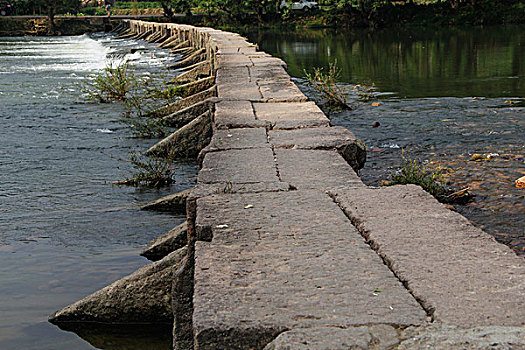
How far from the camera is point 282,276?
232cm

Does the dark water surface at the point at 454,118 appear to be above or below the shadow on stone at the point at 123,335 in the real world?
above

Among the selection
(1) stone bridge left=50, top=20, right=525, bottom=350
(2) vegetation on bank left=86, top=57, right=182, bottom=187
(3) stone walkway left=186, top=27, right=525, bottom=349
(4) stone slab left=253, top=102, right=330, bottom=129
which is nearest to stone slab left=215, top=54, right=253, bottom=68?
(2) vegetation on bank left=86, top=57, right=182, bottom=187

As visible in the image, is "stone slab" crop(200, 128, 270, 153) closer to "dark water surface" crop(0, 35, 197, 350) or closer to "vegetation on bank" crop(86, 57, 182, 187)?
"dark water surface" crop(0, 35, 197, 350)

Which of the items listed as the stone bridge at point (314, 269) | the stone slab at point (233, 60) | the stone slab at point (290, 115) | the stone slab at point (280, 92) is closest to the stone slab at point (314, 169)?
the stone bridge at point (314, 269)

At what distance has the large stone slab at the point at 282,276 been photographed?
198 centimetres

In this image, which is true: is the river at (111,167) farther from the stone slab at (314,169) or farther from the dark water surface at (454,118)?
the stone slab at (314,169)

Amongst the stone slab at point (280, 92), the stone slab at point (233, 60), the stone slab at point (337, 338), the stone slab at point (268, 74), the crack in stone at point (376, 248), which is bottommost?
the crack in stone at point (376, 248)

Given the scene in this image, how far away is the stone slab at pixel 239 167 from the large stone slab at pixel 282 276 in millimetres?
491

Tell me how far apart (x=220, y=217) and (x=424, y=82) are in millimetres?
9085

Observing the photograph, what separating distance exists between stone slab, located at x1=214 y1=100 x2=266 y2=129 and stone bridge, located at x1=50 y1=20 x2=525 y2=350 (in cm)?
70

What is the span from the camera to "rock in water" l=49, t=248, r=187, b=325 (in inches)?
128

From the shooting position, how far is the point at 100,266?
13.2 feet

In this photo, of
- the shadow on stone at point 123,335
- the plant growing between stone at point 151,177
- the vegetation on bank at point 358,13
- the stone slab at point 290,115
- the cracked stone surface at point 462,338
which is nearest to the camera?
the cracked stone surface at point 462,338

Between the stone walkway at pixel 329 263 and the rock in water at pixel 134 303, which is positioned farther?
the rock in water at pixel 134 303
